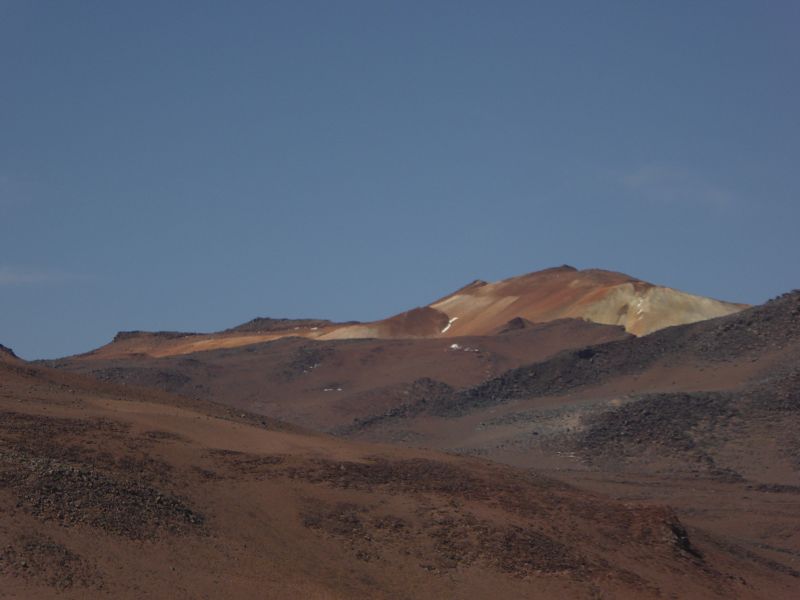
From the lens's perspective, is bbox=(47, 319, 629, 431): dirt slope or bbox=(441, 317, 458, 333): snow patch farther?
bbox=(441, 317, 458, 333): snow patch

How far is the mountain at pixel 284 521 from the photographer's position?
26.3 meters

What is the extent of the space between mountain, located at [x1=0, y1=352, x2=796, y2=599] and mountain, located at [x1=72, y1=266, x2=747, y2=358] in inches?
2041

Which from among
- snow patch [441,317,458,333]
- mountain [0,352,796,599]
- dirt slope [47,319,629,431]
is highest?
snow patch [441,317,458,333]

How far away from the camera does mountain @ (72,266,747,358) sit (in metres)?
90.2

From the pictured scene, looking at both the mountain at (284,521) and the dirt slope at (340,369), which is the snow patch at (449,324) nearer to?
the dirt slope at (340,369)

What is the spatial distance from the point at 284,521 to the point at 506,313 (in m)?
74.7

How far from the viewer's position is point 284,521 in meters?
30.6

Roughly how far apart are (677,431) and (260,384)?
3505 centimetres

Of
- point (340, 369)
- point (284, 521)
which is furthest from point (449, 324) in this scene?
point (284, 521)

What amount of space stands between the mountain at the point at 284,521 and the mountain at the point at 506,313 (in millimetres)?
51848

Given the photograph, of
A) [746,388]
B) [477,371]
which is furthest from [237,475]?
[477,371]

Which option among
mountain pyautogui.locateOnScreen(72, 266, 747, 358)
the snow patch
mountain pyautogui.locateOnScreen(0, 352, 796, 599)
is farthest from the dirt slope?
mountain pyautogui.locateOnScreen(0, 352, 796, 599)

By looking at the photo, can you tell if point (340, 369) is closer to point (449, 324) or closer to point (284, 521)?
point (449, 324)

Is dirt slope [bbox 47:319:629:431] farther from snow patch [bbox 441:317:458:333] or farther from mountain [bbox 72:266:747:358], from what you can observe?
snow patch [bbox 441:317:458:333]
